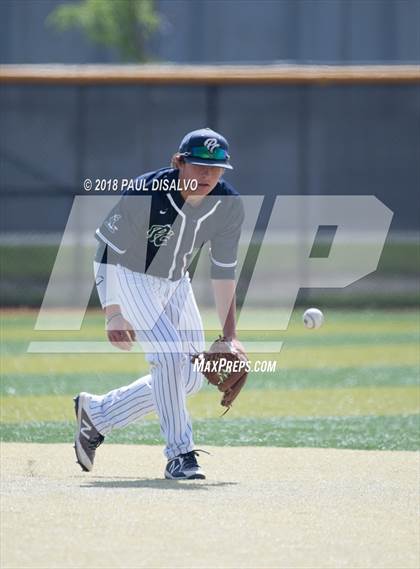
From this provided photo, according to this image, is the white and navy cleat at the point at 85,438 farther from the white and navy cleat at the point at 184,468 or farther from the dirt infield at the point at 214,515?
the white and navy cleat at the point at 184,468

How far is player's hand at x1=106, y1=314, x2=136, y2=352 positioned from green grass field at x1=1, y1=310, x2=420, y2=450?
191 cm

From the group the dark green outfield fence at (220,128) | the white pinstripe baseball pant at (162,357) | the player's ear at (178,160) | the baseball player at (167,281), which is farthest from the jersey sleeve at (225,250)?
the dark green outfield fence at (220,128)

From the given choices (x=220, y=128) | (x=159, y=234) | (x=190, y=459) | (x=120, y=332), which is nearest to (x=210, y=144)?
(x=159, y=234)

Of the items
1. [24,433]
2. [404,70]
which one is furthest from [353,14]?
[24,433]

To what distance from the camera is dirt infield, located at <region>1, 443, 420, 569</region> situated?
4.58 meters

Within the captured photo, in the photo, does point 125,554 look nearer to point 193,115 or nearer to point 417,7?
→ point 193,115

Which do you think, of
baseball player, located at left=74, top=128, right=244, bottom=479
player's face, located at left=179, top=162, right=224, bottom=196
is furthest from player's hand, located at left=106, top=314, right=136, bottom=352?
player's face, located at left=179, top=162, right=224, bottom=196

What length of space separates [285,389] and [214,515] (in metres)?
5.74

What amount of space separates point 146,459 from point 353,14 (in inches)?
897

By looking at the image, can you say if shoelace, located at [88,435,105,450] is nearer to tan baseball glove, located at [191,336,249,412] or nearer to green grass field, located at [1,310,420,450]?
tan baseball glove, located at [191,336,249,412]

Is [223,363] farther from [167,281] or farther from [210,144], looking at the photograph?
[210,144]

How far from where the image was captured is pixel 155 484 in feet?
19.5

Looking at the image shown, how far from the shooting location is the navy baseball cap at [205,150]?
236 inches

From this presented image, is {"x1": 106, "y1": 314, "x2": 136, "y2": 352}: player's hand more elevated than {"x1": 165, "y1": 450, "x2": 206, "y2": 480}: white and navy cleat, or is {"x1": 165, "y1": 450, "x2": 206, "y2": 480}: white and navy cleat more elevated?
{"x1": 106, "y1": 314, "x2": 136, "y2": 352}: player's hand
